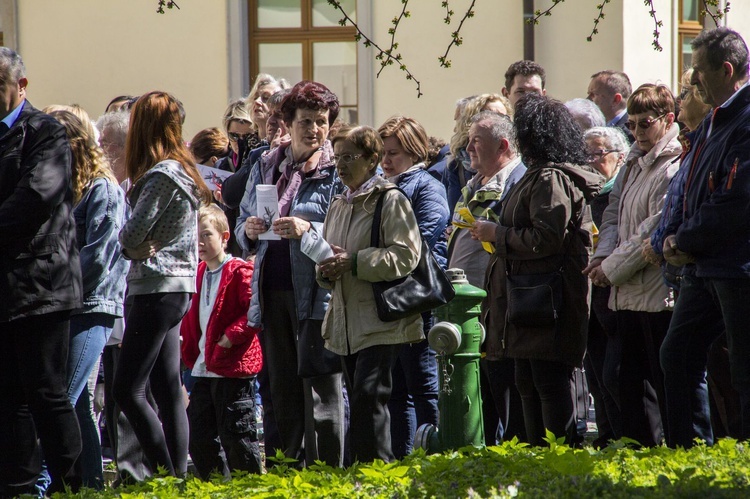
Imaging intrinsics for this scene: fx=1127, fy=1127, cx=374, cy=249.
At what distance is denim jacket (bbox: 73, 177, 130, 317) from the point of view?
225 inches

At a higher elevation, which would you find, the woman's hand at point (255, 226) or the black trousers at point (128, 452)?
the woman's hand at point (255, 226)

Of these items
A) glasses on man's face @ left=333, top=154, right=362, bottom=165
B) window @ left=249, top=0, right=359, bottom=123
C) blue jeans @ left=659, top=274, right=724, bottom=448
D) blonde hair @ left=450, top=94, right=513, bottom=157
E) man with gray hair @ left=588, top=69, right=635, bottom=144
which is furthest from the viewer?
window @ left=249, top=0, right=359, bottom=123

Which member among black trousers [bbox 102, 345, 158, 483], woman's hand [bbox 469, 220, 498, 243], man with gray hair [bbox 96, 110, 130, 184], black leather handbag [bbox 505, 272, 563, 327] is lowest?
black trousers [bbox 102, 345, 158, 483]

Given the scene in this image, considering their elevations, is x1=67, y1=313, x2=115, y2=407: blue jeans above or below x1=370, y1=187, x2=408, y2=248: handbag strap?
below

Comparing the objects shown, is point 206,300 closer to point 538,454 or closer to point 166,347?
point 166,347

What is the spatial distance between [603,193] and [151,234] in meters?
2.98

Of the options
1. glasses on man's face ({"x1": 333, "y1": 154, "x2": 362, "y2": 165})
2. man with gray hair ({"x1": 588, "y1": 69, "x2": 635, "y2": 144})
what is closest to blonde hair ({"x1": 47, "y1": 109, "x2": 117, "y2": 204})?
glasses on man's face ({"x1": 333, "y1": 154, "x2": 362, "y2": 165})

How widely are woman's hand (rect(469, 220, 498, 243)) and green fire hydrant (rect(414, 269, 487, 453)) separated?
0.74 ft

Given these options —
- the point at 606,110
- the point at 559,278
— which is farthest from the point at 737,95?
the point at 606,110

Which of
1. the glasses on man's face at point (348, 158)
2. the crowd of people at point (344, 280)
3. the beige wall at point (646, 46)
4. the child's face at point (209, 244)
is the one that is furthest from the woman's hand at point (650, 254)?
the beige wall at point (646, 46)

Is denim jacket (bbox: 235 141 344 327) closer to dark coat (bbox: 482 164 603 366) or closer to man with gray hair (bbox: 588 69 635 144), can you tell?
dark coat (bbox: 482 164 603 366)

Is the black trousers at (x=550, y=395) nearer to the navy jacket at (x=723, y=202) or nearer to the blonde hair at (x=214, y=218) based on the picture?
the navy jacket at (x=723, y=202)

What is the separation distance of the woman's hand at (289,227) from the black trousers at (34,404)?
1300 mm

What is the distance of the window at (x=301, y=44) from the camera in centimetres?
1470
